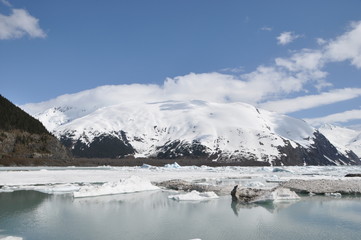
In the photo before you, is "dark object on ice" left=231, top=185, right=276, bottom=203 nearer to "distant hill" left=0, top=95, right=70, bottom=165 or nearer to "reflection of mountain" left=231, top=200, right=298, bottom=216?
"reflection of mountain" left=231, top=200, right=298, bottom=216

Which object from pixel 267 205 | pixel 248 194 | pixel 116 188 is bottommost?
pixel 267 205

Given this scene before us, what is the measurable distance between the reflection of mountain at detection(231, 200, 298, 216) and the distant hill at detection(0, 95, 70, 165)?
8954 centimetres

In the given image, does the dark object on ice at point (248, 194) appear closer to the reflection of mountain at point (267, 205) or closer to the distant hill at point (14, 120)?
the reflection of mountain at point (267, 205)

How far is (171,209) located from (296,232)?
29.7 feet

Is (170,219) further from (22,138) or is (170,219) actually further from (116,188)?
(22,138)

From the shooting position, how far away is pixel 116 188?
3300 cm

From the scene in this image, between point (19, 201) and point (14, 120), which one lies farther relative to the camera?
point (14, 120)

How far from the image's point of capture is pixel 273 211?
24.6m

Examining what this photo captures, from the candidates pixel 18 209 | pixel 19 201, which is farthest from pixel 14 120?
pixel 18 209

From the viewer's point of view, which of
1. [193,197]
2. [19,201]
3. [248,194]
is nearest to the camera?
[19,201]

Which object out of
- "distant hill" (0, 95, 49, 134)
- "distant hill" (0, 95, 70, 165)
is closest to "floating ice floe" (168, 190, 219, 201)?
"distant hill" (0, 95, 70, 165)

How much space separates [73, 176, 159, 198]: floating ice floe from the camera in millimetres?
30475

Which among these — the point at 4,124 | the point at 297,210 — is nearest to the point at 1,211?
the point at 297,210

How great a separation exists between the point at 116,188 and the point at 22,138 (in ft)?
308
